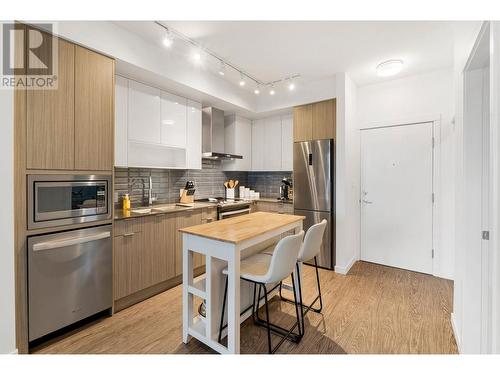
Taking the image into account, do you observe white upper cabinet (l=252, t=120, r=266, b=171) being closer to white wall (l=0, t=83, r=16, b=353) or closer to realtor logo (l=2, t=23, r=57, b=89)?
realtor logo (l=2, t=23, r=57, b=89)

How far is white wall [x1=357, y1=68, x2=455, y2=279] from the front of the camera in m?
2.98

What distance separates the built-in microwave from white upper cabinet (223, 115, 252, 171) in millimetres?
2307

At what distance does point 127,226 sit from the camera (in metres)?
2.32

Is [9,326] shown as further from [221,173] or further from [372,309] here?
[221,173]

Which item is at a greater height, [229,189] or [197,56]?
[197,56]

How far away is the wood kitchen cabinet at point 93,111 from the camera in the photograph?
1.97 m

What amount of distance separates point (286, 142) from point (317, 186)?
115 centimetres

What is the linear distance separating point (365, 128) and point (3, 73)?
3888mm

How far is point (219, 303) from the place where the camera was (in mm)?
1821

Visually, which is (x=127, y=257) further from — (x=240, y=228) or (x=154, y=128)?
(x=154, y=128)

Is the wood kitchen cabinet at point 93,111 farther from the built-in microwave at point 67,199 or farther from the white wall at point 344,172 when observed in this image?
the white wall at point 344,172

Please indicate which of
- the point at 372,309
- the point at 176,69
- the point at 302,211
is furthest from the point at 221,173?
the point at 372,309

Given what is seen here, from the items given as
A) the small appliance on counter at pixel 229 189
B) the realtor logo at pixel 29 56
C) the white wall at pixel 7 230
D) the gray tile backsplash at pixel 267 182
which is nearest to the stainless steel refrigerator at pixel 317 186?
the gray tile backsplash at pixel 267 182

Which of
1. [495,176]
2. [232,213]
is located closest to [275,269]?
[495,176]
